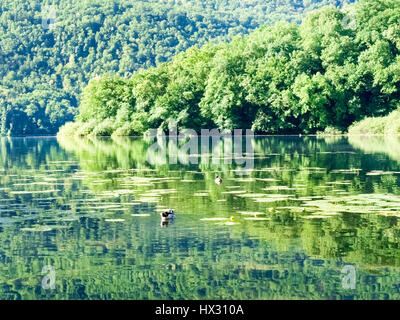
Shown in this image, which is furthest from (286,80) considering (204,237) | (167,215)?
(204,237)

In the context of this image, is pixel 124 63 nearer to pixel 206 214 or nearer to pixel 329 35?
pixel 329 35

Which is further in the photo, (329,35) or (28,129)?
(28,129)

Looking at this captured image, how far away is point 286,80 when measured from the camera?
67312mm

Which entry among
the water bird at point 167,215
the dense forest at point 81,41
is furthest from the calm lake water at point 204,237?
the dense forest at point 81,41

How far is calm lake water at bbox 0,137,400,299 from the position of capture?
1108cm

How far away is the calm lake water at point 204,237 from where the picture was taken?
11.1 m

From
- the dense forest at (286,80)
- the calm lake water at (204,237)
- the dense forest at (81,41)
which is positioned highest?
the dense forest at (81,41)

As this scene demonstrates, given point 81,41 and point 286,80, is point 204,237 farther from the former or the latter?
point 81,41

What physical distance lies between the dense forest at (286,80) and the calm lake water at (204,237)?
131ft

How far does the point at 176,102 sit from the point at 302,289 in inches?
2469

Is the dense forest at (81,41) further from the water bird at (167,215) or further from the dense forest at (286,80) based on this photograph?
the water bird at (167,215)

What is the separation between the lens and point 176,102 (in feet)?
239
